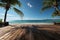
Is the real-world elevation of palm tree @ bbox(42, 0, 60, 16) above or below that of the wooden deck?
above

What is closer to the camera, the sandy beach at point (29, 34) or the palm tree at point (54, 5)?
the sandy beach at point (29, 34)

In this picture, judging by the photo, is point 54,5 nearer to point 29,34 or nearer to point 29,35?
point 29,34

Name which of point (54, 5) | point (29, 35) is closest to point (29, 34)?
point (29, 35)

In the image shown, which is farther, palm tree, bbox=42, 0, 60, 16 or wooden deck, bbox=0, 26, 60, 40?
palm tree, bbox=42, 0, 60, 16

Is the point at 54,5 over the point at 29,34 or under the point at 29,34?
over

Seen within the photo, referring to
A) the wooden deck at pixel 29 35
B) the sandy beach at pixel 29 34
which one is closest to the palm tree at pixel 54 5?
the sandy beach at pixel 29 34

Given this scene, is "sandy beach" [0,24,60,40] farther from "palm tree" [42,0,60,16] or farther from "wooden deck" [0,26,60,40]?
"palm tree" [42,0,60,16]

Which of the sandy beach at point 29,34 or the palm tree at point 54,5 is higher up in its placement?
the palm tree at point 54,5

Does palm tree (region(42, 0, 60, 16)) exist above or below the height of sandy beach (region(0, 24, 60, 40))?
above

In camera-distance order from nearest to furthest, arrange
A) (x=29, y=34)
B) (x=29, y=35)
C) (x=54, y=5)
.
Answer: (x=29, y=35) → (x=29, y=34) → (x=54, y=5)

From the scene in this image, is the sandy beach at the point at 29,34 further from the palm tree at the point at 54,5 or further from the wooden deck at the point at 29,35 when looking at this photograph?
the palm tree at the point at 54,5

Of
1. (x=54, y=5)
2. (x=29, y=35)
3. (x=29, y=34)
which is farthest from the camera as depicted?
(x=54, y=5)

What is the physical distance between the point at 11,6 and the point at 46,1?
509 centimetres

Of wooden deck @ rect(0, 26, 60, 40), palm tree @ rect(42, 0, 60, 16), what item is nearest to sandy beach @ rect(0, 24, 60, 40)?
wooden deck @ rect(0, 26, 60, 40)
